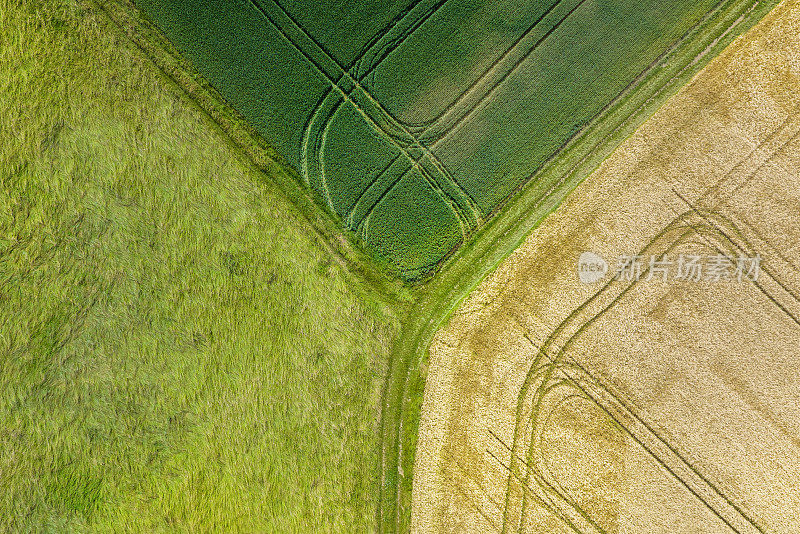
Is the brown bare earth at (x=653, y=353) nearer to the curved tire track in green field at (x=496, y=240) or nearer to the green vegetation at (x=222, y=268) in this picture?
the curved tire track in green field at (x=496, y=240)

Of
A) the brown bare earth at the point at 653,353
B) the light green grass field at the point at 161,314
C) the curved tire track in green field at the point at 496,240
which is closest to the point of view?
the brown bare earth at the point at 653,353

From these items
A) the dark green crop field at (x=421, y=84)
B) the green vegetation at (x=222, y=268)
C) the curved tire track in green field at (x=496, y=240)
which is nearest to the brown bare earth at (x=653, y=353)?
the curved tire track in green field at (x=496, y=240)

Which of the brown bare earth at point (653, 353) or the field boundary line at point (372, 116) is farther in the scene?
the field boundary line at point (372, 116)

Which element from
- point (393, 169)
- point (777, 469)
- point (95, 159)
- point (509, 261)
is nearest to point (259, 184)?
point (393, 169)

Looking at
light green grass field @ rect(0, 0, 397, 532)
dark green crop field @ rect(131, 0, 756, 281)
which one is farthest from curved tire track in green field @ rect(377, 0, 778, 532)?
light green grass field @ rect(0, 0, 397, 532)

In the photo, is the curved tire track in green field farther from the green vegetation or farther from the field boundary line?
the field boundary line

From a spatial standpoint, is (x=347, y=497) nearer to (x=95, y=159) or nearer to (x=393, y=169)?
(x=393, y=169)

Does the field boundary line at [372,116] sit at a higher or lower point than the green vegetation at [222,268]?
higher
